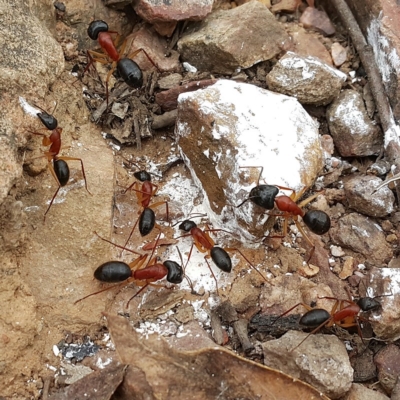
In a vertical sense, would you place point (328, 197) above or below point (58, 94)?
below

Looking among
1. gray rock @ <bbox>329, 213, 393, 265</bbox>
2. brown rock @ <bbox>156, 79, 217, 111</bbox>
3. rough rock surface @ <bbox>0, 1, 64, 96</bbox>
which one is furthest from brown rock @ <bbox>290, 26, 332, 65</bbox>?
rough rock surface @ <bbox>0, 1, 64, 96</bbox>

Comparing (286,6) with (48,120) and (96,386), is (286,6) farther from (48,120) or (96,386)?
(96,386)

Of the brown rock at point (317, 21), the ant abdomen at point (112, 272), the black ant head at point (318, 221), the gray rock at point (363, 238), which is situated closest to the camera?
the ant abdomen at point (112, 272)

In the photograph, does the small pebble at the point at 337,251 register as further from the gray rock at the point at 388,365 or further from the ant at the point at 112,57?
the ant at the point at 112,57

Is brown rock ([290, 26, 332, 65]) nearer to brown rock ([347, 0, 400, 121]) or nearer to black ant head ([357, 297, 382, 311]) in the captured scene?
brown rock ([347, 0, 400, 121])

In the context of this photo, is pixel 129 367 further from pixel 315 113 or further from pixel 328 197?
pixel 315 113

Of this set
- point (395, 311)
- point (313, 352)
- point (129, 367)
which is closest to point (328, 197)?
point (395, 311)

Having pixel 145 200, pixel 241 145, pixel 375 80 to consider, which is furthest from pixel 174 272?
pixel 375 80

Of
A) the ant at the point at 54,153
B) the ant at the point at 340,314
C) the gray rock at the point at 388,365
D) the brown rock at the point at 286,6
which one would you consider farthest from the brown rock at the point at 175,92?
the gray rock at the point at 388,365
